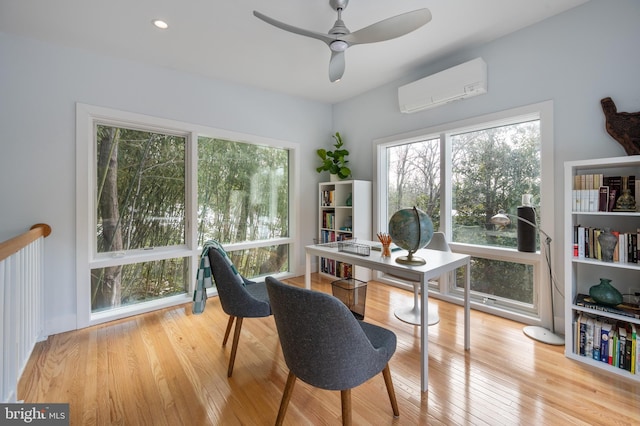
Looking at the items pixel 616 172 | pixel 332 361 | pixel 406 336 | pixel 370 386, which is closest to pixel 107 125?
pixel 332 361

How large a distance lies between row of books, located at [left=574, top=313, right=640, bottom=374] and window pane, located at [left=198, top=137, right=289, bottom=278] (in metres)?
3.25

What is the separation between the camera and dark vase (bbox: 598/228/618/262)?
1.86m

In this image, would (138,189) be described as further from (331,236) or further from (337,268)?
(337,268)

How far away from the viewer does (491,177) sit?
283 centimetres

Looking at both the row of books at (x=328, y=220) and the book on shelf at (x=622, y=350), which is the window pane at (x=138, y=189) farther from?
the book on shelf at (x=622, y=350)

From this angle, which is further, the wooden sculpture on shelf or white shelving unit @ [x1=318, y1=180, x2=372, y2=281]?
white shelving unit @ [x1=318, y1=180, x2=372, y2=281]

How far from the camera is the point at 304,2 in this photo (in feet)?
6.70

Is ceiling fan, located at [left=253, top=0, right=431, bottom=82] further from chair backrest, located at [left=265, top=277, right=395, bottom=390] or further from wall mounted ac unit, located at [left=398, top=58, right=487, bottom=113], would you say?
chair backrest, located at [left=265, top=277, right=395, bottom=390]

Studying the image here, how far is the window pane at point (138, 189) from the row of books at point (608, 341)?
3.81 meters

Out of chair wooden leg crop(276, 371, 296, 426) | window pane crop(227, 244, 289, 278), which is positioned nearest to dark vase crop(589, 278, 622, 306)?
→ chair wooden leg crop(276, 371, 296, 426)

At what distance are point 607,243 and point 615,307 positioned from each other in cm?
44

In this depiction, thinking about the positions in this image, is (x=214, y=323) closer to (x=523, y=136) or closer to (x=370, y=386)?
(x=370, y=386)

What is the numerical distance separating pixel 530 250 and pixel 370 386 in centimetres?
186

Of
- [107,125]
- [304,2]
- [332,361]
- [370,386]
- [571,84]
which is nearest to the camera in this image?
[332,361]
